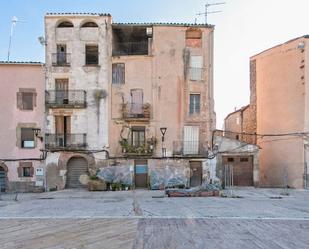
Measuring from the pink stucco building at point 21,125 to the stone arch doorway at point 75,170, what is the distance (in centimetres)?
208

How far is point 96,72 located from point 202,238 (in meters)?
23.3

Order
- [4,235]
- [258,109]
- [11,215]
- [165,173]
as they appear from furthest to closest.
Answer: [258,109] → [165,173] → [11,215] → [4,235]

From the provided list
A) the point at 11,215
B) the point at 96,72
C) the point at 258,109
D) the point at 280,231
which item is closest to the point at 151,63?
the point at 96,72

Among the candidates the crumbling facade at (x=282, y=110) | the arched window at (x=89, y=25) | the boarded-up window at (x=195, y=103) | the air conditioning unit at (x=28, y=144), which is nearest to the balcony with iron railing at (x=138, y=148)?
the boarded-up window at (x=195, y=103)

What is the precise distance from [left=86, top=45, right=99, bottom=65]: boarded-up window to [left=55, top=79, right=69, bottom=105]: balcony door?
2490 millimetres

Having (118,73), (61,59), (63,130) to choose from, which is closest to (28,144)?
(63,130)

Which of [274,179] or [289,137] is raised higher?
[289,137]

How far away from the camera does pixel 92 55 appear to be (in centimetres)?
3159

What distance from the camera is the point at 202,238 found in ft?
29.8

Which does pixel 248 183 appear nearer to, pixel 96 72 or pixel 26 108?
pixel 96 72

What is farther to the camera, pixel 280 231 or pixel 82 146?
pixel 82 146

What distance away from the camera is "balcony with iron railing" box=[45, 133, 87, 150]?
29.7 meters

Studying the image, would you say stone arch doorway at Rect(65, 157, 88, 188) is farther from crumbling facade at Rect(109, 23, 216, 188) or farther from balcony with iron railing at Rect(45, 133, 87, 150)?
crumbling facade at Rect(109, 23, 216, 188)

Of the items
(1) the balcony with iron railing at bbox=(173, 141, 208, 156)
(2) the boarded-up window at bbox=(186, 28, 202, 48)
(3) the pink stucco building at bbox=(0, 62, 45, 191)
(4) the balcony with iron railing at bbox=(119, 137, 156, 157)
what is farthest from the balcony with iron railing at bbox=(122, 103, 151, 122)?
(3) the pink stucco building at bbox=(0, 62, 45, 191)
